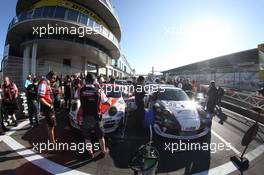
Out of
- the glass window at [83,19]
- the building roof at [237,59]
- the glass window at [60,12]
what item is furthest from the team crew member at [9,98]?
the building roof at [237,59]

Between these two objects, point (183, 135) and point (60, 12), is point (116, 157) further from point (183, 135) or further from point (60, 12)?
point (60, 12)

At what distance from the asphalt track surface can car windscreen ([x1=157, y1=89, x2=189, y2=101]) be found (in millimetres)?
1468

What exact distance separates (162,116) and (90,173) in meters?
2.70

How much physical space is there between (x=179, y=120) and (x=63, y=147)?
320cm

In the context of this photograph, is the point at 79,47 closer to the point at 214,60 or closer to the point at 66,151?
the point at 66,151

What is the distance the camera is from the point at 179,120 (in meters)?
5.15

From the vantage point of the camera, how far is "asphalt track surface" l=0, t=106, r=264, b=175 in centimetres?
371

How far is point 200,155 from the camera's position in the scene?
448 centimetres

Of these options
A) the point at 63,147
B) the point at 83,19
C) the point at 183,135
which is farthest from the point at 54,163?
the point at 83,19

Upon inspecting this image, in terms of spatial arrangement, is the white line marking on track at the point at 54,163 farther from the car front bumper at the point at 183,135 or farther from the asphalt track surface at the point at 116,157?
the car front bumper at the point at 183,135

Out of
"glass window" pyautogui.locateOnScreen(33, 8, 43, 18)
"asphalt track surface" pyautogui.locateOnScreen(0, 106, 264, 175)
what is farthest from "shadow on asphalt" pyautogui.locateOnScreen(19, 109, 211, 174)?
"glass window" pyautogui.locateOnScreen(33, 8, 43, 18)

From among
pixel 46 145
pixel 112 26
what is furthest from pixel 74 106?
pixel 112 26

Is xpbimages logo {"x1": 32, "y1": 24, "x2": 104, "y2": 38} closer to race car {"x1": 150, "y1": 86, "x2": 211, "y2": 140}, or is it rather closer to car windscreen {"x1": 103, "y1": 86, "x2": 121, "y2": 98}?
car windscreen {"x1": 103, "y1": 86, "x2": 121, "y2": 98}

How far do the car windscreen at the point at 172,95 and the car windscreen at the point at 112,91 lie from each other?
63.5 inches
